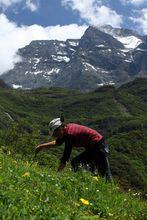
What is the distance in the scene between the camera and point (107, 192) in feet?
34.8

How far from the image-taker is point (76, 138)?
12.4 meters

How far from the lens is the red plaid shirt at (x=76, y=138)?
1227cm

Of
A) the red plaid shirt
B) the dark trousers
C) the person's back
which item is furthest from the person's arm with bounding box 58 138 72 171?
the dark trousers

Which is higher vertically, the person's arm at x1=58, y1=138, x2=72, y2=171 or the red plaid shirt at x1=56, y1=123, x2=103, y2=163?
the red plaid shirt at x1=56, y1=123, x2=103, y2=163

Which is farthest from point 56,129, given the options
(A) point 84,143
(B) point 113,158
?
(B) point 113,158

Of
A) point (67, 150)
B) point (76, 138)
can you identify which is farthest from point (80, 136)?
point (67, 150)

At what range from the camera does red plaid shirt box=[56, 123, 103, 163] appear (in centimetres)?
1227

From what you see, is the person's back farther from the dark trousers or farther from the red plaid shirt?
the dark trousers

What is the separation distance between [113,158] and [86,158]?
180 meters

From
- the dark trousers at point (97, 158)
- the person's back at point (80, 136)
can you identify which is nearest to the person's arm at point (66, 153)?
the person's back at point (80, 136)

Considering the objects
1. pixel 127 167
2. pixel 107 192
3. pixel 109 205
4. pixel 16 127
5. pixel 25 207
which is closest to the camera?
pixel 25 207

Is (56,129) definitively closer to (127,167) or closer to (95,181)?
(95,181)

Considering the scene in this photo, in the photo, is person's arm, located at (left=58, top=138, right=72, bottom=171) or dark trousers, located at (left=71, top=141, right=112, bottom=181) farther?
dark trousers, located at (left=71, top=141, right=112, bottom=181)

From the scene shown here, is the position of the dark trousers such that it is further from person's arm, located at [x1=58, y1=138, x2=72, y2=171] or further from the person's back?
person's arm, located at [x1=58, y1=138, x2=72, y2=171]
